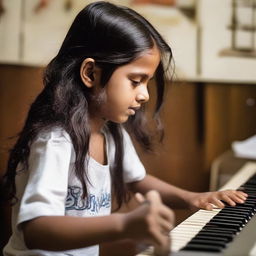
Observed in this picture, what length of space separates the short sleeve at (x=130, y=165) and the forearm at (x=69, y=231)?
49 centimetres

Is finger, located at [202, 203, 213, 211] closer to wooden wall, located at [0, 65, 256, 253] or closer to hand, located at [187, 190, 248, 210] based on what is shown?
hand, located at [187, 190, 248, 210]

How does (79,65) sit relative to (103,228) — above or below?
above

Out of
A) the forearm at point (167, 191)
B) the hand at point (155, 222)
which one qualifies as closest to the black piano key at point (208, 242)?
the hand at point (155, 222)

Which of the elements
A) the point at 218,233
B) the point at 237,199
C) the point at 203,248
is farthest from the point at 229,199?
the point at 203,248

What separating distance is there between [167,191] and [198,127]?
0.70 m

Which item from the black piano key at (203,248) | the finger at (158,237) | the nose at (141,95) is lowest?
the black piano key at (203,248)

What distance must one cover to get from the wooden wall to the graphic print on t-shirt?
0.75 meters

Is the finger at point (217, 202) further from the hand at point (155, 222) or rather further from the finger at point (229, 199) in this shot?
the hand at point (155, 222)

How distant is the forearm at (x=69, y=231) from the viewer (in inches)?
28.0

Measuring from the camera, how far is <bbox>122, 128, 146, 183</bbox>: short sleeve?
1.27 meters

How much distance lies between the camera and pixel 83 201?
104cm

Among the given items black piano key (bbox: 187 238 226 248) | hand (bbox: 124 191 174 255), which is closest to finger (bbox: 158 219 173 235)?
hand (bbox: 124 191 174 255)

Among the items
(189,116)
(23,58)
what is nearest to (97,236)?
(23,58)

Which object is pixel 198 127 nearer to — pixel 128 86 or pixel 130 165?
pixel 130 165
